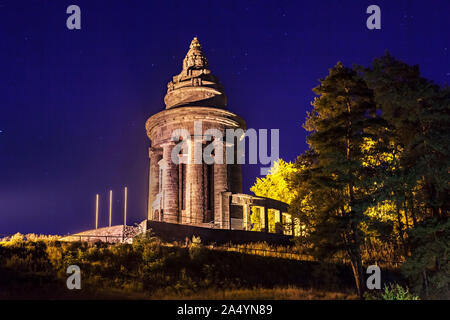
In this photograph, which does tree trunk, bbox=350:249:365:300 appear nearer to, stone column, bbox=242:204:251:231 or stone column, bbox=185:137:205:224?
stone column, bbox=242:204:251:231

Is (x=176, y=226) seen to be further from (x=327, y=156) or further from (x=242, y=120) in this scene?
(x=242, y=120)

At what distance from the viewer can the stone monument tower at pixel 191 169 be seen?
43406 millimetres

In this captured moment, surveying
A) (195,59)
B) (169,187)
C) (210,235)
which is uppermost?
(195,59)

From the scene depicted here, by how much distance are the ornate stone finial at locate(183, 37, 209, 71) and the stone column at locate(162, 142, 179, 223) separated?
9251 millimetres

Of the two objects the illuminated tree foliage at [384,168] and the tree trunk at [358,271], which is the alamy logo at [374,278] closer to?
the tree trunk at [358,271]

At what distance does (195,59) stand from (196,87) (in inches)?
167

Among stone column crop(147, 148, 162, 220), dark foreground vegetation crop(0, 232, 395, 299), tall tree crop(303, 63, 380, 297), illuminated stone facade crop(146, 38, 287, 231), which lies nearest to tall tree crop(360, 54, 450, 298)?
tall tree crop(303, 63, 380, 297)

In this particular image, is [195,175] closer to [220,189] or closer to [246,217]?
[220,189]

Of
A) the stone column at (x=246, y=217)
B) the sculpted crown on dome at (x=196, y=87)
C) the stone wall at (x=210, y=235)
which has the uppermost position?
the sculpted crown on dome at (x=196, y=87)

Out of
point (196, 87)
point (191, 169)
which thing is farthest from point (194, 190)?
point (196, 87)

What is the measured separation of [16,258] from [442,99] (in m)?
20.0

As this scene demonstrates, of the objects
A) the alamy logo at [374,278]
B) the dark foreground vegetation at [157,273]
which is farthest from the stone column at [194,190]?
the alamy logo at [374,278]

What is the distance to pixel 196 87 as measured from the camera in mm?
47344
